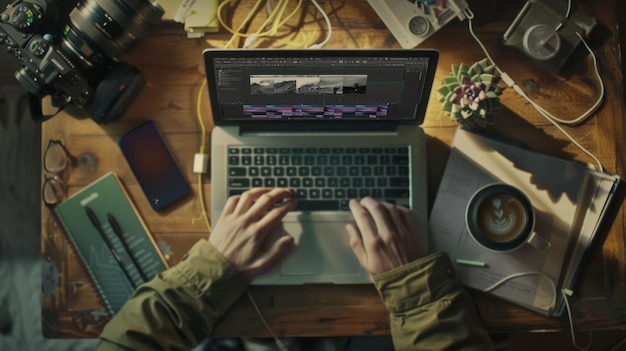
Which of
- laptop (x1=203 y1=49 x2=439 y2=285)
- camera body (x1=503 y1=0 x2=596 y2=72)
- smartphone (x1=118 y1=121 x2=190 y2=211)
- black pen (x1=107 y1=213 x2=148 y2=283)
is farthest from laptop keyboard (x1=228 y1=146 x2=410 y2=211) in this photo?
camera body (x1=503 y1=0 x2=596 y2=72)

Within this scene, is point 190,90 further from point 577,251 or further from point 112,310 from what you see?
point 577,251

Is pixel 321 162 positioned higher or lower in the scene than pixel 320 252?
higher

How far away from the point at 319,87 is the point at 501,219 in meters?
0.42

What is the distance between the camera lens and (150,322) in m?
0.91

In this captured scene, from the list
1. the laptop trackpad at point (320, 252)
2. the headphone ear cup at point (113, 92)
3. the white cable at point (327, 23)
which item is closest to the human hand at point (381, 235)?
the laptop trackpad at point (320, 252)

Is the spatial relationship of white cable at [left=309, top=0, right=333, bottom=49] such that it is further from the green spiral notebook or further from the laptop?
the green spiral notebook

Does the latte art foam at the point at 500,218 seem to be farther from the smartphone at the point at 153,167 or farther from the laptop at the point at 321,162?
the smartphone at the point at 153,167

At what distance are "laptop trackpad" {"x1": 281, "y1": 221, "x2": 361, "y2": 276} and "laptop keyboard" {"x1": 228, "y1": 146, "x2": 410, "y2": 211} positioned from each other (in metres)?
0.04

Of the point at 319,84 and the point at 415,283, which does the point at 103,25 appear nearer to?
the point at 319,84

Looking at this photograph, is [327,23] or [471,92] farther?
[327,23]

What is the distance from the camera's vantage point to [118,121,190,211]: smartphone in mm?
1033

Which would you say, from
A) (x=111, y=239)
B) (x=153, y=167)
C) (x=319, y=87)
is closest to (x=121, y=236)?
(x=111, y=239)

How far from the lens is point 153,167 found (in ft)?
3.41

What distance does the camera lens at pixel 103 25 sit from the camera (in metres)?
0.93
